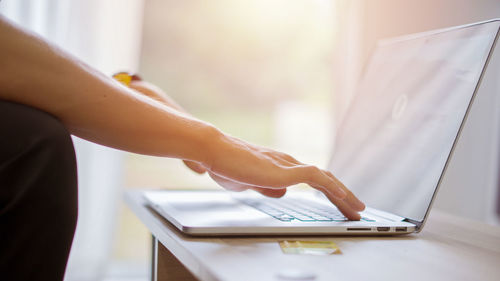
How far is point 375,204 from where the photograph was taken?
0.96m

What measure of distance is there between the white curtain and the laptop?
2.77ft

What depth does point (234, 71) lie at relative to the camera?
26.2ft

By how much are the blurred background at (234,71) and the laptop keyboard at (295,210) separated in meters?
1.01

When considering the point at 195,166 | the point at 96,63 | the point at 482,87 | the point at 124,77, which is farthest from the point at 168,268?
the point at 482,87

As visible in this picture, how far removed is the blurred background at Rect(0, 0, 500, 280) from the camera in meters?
→ 1.78

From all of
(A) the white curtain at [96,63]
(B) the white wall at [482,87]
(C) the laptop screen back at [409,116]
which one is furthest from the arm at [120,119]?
(B) the white wall at [482,87]

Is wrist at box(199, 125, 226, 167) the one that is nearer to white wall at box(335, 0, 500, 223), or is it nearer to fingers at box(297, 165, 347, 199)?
fingers at box(297, 165, 347, 199)

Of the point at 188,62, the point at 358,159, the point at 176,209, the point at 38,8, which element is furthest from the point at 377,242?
the point at 188,62

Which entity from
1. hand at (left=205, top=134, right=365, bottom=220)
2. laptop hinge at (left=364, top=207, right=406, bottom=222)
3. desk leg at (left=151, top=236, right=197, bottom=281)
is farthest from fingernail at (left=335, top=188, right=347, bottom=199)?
desk leg at (left=151, top=236, right=197, bottom=281)

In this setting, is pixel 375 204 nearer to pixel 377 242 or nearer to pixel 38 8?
pixel 377 242

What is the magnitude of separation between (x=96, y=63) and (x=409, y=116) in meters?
1.19

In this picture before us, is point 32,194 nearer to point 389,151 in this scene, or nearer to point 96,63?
point 389,151

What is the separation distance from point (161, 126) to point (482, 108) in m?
1.71

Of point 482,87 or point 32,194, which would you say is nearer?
point 32,194
